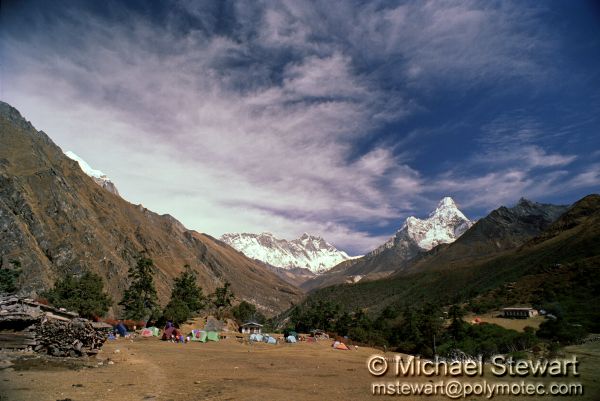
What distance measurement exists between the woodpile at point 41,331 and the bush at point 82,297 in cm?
4386

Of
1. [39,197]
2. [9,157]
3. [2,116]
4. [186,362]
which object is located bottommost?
[186,362]

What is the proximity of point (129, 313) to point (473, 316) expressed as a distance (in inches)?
3141

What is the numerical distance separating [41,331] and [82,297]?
51.1 m

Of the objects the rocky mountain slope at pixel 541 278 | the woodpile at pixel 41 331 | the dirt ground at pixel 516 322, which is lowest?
the woodpile at pixel 41 331

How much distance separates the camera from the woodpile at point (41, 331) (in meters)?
21.8

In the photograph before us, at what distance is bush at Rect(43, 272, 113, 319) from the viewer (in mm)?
63188

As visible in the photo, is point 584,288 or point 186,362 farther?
point 584,288

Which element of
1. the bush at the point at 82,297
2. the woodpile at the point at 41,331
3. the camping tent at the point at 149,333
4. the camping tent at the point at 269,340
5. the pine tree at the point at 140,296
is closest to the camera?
the woodpile at the point at 41,331

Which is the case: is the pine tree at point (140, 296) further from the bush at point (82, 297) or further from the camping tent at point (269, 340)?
the camping tent at point (269, 340)

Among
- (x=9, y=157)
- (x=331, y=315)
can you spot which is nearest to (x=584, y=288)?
(x=331, y=315)

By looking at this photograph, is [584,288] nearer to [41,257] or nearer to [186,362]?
[186,362]

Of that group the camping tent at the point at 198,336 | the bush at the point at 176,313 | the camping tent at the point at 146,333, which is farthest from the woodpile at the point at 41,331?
the bush at the point at 176,313

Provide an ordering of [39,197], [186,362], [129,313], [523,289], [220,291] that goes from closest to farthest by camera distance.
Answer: [186,362], [129,313], [523,289], [220,291], [39,197]

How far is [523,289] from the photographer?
102 m
